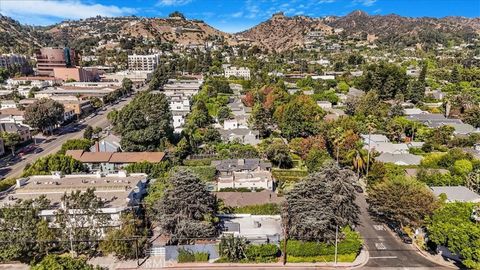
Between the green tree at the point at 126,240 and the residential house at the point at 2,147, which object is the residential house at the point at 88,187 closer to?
the green tree at the point at 126,240

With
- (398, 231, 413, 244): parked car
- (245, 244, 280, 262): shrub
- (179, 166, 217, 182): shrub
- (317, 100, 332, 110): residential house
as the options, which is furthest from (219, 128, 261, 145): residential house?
(245, 244, 280, 262): shrub

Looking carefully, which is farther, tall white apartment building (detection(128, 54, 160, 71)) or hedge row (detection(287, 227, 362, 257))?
tall white apartment building (detection(128, 54, 160, 71))

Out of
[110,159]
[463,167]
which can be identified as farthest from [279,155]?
[110,159]

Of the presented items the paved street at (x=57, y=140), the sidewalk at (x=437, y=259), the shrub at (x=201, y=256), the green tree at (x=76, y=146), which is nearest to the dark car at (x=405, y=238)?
the sidewalk at (x=437, y=259)

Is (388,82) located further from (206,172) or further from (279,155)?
(206,172)

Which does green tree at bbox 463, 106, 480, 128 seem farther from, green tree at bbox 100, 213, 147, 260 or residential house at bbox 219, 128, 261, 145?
green tree at bbox 100, 213, 147, 260

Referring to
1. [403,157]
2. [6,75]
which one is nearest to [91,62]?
[6,75]
